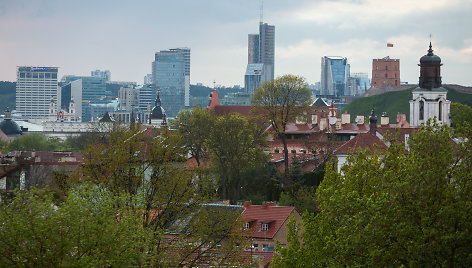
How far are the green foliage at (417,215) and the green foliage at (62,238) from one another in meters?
6.67

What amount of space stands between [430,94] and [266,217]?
49.5 metres

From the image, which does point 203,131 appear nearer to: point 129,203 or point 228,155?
point 228,155

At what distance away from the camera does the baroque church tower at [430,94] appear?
106 m

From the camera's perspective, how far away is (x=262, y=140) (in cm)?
9012

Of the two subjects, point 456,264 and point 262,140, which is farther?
point 262,140

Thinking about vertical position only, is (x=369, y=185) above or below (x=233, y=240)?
above

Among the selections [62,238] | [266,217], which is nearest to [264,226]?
[266,217]

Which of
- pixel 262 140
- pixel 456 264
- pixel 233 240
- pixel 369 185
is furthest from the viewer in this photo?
pixel 262 140

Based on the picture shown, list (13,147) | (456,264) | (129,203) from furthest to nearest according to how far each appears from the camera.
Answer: (13,147), (129,203), (456,264)

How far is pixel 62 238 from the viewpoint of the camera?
99.5 feet

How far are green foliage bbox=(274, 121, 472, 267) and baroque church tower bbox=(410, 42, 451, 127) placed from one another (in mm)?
74619

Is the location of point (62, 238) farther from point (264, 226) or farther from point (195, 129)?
point (195, 129)

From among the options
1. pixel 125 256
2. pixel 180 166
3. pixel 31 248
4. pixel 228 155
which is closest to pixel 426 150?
pixel 125 256

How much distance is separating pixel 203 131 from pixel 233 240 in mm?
48787
